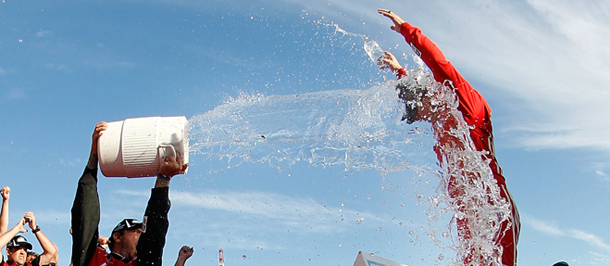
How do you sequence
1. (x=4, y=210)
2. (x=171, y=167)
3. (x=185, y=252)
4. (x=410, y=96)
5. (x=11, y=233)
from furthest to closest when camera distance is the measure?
(x=4, y=210) < (x=11, y=233) < (x=185, y=252) < (x=410, y=96) < (x=171, y=167)

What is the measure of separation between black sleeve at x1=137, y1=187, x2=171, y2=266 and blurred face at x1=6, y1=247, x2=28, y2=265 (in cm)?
362

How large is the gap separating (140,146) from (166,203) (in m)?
0.56

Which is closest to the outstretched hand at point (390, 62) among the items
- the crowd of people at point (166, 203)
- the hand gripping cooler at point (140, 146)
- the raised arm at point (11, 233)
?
the crowd of people at point (166, 203)

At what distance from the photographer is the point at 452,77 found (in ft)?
15.1

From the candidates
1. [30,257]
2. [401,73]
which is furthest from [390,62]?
[30,257]

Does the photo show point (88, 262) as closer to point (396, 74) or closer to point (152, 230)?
point (152, 230)

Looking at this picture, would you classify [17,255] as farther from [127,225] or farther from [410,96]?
[410,96]

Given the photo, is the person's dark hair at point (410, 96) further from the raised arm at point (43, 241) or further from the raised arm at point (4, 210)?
the raised arm at point (4, 210)

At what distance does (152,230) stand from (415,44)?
2692 millimetres

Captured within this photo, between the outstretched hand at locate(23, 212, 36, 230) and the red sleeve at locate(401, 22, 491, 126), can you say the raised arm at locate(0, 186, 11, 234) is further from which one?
the red sleeve at locate(401, 22, 491, 126)

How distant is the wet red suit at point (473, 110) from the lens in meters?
4.60

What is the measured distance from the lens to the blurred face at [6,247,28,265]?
6438mm

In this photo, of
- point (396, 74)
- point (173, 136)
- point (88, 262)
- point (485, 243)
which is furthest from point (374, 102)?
point (88, 262)

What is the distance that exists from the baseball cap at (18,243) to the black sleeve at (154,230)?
12.0 ft
